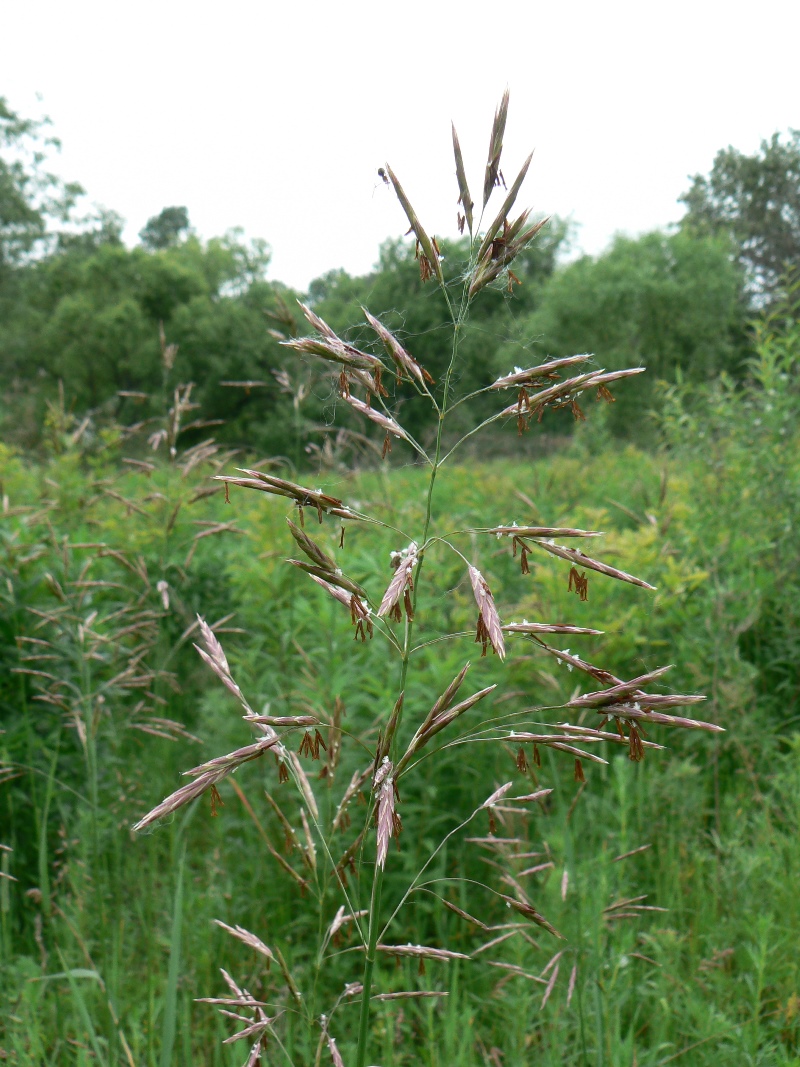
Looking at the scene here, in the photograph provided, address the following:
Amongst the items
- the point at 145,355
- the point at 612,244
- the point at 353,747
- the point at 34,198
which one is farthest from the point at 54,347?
the point at 353,747

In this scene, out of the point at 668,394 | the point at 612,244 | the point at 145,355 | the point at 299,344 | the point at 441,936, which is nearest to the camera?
the point at 299,344

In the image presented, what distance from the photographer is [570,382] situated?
989mm

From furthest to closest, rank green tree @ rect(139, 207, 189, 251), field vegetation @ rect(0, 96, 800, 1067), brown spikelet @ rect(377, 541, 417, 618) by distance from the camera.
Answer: green tree @ rect(139, 207, 189, 251)
field vegetation @ rect(0, 96, 800, 1067)
brown spikelet @ rect(377, 541, 417, 618)

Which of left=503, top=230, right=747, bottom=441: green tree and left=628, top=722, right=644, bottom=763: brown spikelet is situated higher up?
left=503, top=230, right=747, bottom=441: green tree

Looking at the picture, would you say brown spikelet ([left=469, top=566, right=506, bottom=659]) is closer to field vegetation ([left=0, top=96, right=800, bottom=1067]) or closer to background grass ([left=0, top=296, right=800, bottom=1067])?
field vegetation ([left=0, top=96, right=800, bottom=1067])

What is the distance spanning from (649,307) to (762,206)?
1482 cm

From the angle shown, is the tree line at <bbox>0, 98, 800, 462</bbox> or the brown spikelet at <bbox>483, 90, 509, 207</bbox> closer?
the brown spikelet at <bbox>483, 90, 509, 207</bbox>

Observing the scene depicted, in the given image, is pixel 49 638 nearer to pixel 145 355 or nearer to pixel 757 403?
pixel 757 403

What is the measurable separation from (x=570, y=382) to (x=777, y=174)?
1646 inches

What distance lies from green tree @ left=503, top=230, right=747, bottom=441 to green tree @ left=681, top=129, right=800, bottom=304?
8215 millimetres

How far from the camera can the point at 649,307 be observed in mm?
27109

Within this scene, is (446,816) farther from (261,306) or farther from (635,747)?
(261,306)

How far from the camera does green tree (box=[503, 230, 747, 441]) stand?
2656 cm

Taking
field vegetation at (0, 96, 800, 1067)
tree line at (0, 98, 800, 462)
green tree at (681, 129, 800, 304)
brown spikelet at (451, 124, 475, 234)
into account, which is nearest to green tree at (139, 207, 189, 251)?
tree line at (0, 98, 800, 462)
